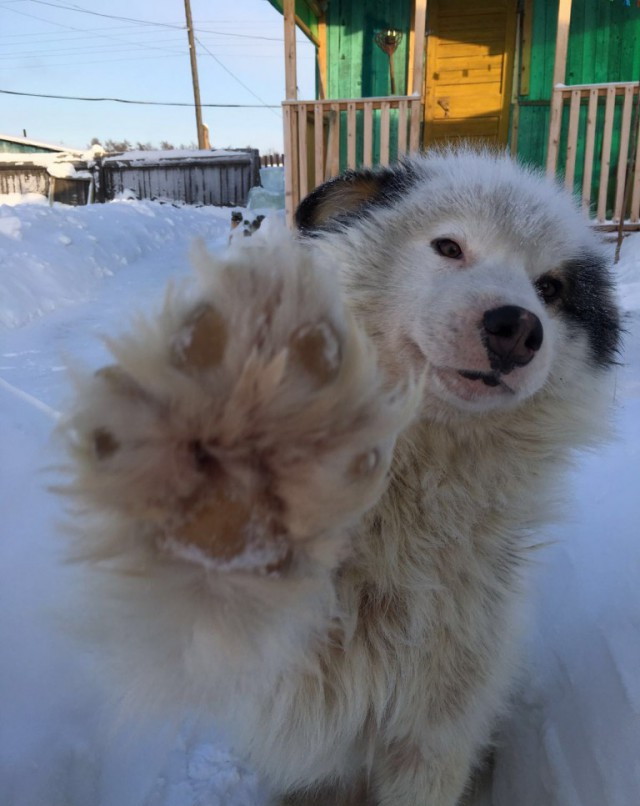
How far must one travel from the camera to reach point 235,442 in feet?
2.44

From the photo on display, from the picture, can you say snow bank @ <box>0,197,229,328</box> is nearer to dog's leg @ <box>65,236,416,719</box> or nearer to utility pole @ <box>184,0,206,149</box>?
dog's leg @ <box>65,236,416,719</box>

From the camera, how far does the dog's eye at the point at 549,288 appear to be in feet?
5.28

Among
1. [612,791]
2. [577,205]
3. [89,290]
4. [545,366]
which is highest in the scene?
[577,205]

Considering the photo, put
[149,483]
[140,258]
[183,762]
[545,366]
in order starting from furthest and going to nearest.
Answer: [140,258]
[183,762]
[545,366]
[149,483]

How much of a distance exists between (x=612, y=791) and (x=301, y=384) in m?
1.11

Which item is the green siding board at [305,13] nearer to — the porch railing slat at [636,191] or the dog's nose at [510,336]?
the porch railing slat at [636,191]

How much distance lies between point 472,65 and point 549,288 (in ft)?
23.7

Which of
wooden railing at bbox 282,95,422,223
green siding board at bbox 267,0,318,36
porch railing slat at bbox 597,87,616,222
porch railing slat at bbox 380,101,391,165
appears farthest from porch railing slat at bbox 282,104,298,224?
porch railing slat at bbox 597,87,616,222

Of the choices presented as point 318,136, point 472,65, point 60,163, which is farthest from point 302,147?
point 60,163

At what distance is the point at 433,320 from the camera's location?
1340mm

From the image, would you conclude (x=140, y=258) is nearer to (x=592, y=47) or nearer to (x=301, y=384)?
(x=592, y=47)

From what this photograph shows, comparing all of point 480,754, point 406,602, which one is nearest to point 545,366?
point 406,602

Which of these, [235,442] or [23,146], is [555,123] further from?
[23,146]

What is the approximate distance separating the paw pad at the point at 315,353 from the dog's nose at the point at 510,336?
1.86 ft
